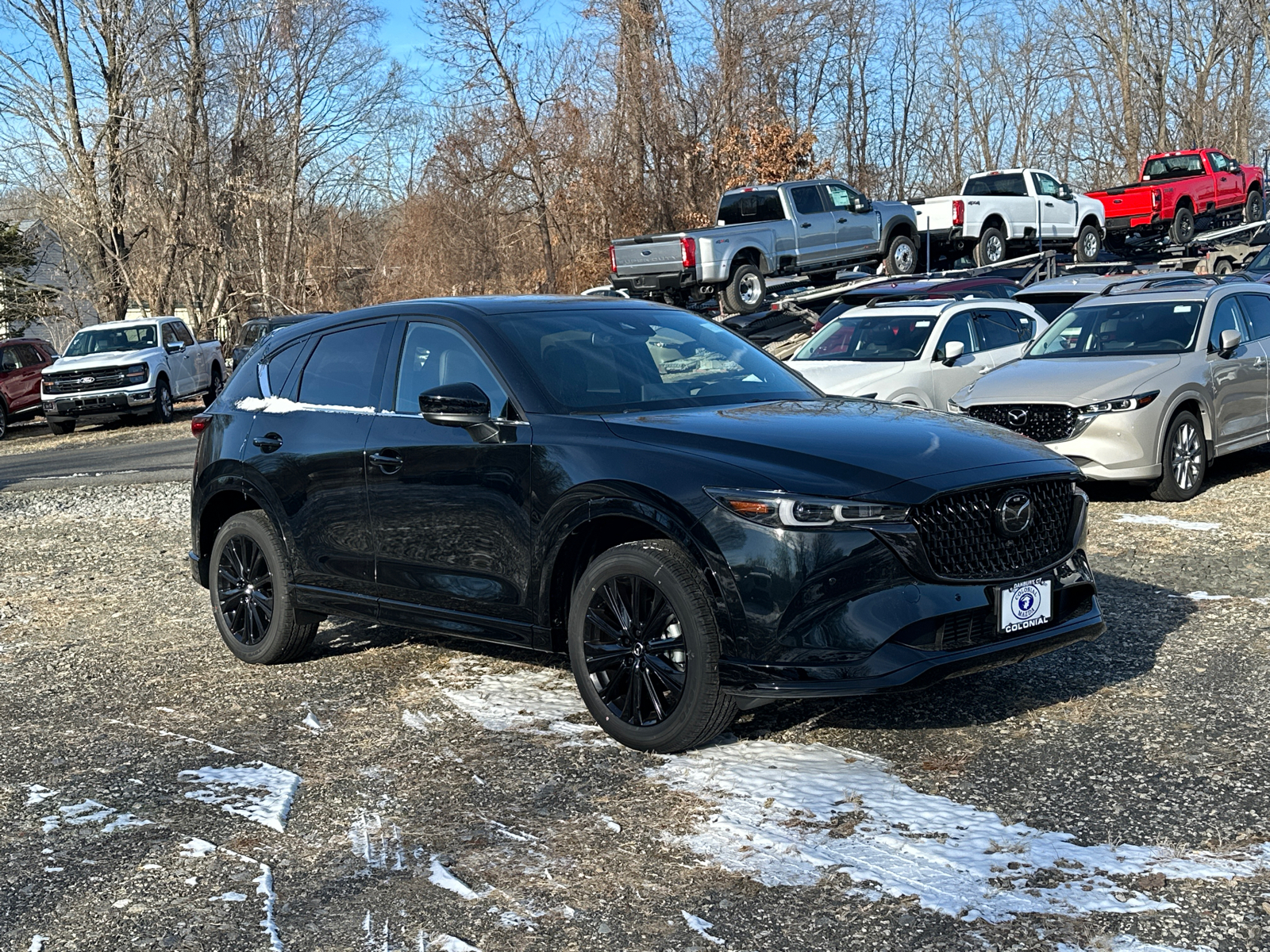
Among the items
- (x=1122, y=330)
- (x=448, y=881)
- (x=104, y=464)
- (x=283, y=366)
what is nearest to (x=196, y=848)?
(x=448, y=881)

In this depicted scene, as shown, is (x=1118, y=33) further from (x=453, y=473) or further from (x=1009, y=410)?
(x=453, y=473)

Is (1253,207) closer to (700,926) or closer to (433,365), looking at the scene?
(433,365)

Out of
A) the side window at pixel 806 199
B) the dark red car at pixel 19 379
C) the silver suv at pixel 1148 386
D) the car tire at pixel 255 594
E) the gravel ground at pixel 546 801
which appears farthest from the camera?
the dark red car at pixel 19 379

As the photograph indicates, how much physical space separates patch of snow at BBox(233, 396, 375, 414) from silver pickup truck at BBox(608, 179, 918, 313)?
16.4 metres

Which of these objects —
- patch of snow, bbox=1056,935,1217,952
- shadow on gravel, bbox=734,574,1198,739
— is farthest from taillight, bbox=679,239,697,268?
patch of snow, bbox=1056,935,1217,952

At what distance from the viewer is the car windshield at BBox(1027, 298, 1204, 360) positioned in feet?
38.9

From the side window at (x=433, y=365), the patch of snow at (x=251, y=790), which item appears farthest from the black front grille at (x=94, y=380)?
the patch of snow at (x=251, y=790)

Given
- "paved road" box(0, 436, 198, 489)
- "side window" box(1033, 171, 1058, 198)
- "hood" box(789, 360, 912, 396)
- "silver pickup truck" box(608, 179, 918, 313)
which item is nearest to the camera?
"hood" box(789, 360, 912, 396)

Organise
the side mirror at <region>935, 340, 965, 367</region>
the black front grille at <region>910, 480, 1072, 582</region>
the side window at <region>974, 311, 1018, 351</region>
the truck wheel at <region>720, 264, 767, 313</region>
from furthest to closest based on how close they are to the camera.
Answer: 1. the truck wheel at <region>720, 264, 767, 313</region>
2. the side window at <region>974, 311, 1018, 351</region>
3. the side mirror at <region>935, 340, 965, 367</region>
4. the black front grille at <region>910, 480, 1072, 582</region>

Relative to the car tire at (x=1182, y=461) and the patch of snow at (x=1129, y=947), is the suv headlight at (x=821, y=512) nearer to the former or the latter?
the patch of snow at (x=1129, y=947)

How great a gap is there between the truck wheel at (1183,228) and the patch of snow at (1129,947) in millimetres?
28415

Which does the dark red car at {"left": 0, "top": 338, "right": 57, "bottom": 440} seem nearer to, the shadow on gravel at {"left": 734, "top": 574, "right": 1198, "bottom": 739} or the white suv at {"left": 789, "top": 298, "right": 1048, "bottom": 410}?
the white suv at {"left": 789, "top": 298, "right": 1048, "bottom": 410}

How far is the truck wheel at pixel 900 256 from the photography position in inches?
1043

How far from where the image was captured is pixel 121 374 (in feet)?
84.8
